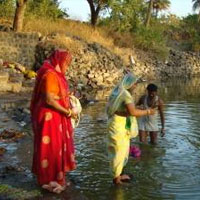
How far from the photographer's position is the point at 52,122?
6.24 meters

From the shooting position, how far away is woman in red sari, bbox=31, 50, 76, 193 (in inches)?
244

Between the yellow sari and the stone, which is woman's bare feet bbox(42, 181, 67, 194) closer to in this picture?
the yellow sari

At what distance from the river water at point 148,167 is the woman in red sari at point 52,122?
54 centimetres

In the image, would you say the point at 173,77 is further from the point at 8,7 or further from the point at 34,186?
the point at 34,186

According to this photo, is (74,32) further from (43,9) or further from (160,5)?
(160,5)

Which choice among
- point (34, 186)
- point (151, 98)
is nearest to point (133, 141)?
point (151, 98)

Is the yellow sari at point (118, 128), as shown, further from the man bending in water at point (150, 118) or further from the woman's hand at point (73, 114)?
the man bending in water at point (150, 118)

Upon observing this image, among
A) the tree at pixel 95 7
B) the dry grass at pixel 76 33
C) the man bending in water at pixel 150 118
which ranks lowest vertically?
the man bending in water at pixel 150 118

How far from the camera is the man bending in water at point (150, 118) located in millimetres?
9383

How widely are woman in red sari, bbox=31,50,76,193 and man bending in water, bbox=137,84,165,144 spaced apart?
3255mm

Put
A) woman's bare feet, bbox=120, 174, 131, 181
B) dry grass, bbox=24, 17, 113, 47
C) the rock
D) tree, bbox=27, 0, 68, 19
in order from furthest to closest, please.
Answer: tree, bbox=27, 0, 68, 19 → dry grass, bbox=24, 17, 113, 47 → the rock → woman's bare feet, bbox=120, 174, 131, 181

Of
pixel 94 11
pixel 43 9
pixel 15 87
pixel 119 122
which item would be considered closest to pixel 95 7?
pixel 94 11

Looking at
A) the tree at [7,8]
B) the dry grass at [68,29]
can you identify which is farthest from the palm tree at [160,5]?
the tree at [7,8]

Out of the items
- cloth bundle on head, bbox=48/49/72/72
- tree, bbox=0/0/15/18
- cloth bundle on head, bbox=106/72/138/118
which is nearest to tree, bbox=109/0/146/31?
tree, bbox=0/0/15/18
